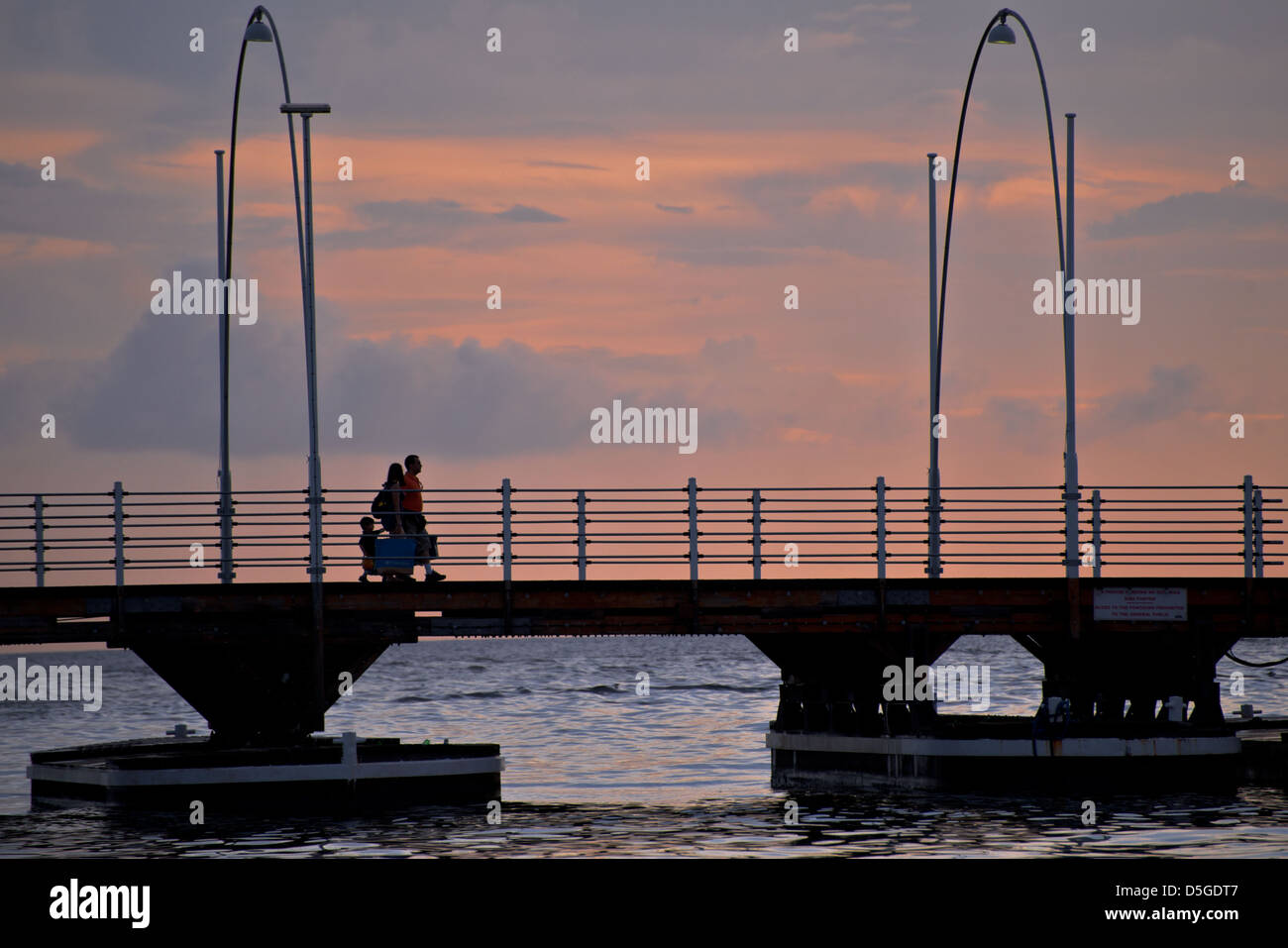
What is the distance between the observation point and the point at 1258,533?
1203 inches

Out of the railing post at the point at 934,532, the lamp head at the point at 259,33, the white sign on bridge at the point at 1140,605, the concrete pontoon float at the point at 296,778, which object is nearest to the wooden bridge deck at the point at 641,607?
the white sign on bridge at the point at 1140,605

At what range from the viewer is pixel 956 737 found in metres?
29.1

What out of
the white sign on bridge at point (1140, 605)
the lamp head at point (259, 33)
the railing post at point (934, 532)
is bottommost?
the white sign on bridge at point (1140, 605)

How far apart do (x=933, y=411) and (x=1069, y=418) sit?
4797 millimetres

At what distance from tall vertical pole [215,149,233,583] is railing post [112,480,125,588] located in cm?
143

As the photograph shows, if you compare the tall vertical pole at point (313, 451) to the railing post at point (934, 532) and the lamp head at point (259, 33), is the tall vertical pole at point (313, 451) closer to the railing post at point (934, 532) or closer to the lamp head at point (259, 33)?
the lamp head at point (259, 33)

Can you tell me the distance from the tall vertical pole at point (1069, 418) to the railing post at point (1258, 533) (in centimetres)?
315

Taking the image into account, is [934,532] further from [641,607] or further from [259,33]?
[259,33]

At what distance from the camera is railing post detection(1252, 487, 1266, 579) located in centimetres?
3036

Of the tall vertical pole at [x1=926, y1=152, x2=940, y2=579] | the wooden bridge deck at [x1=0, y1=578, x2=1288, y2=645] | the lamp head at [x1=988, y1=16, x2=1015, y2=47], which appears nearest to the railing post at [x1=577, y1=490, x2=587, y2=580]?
the wooden bridge deck at [x1=0, y1=578, x2=1288, y2=645]

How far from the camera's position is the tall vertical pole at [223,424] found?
29.7m

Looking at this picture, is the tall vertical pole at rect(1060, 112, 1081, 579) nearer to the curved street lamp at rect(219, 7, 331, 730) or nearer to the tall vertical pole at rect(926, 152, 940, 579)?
the tall vertical pole at rect(926, 152, 940, 579)
